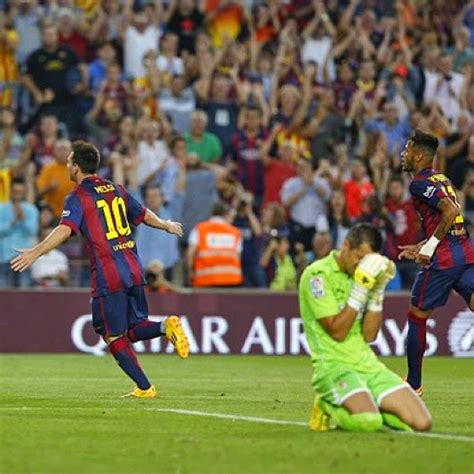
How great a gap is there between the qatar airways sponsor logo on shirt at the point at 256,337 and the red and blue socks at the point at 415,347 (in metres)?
8.12

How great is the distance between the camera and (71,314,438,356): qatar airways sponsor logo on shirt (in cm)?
2241

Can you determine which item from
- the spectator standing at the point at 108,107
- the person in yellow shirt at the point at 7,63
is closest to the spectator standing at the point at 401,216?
the spectator standing at the point at 108,107

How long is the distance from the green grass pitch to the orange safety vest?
4940mm

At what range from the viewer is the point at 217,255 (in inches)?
887

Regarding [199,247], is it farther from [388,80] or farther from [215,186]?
[388,80]

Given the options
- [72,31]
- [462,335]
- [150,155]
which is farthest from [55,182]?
[462,335]

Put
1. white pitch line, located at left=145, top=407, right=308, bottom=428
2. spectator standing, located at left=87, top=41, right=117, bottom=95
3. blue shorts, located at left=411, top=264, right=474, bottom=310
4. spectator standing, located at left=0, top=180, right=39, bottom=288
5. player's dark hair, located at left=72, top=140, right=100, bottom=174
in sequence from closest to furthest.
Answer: white pitch line, located at left=145, top=407, right=308, bottom=428, player's dark hair, located at left=72, top=140, right=100, bottom=174, blue shorts, located at left=411, top=264, right=474, bottom=310, spectator standing, located at left=0, top=180, right=39, bottom=288, spectator standing, located at left=87, top=41, right=117, bottom=95

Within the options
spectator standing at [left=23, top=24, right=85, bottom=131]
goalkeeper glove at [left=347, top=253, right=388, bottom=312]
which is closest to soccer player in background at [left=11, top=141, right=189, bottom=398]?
goalkeeper glove at [left=347, top=253, right=388, bottom=312]

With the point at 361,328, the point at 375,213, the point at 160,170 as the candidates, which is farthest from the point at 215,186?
the point at 361,328

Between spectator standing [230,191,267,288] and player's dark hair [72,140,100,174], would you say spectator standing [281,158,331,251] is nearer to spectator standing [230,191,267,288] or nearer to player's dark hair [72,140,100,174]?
spectator standing [230,191,267,288]

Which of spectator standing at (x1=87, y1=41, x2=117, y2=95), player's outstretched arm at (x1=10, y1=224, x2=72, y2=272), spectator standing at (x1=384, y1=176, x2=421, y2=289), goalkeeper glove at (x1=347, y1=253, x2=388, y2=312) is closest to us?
goalkeeper glove at (x1=347, y1=253, x2=388, y2=312)

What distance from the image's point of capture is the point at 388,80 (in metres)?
26.2

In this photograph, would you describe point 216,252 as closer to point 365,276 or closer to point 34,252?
point 34,252

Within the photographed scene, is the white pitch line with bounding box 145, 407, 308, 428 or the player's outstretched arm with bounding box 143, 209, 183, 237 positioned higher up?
the player's outstretched arm with bounding box 143, 209, 183, 237
